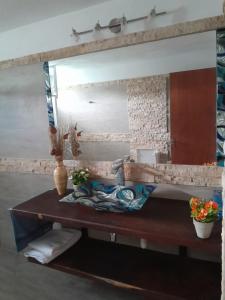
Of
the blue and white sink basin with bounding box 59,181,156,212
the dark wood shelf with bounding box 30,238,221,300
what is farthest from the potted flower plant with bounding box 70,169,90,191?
the dark wood shelf with bounding box 30,238,221,300

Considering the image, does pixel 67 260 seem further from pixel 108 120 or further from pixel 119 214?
pixel 108 120

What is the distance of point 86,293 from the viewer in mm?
1749

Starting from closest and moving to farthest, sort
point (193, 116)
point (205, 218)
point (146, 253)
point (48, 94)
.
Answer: point (205, 218)
point (193, 116)
point (146, 253)
point (48, 94)

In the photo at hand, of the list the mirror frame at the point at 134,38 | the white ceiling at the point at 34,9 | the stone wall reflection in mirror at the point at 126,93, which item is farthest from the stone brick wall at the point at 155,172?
the white ceiling at the point at 34,9

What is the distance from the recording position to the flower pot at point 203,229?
1.08 metres

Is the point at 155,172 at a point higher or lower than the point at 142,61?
lower

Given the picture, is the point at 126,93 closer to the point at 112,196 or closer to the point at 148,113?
the point at 148,113

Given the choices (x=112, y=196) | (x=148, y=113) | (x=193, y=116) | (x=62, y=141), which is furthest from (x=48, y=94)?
(x=193, y=116)

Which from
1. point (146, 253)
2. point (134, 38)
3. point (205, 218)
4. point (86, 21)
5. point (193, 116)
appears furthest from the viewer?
point (86, 21)

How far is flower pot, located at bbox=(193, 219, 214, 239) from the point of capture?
1079mm

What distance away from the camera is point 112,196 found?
1.52m

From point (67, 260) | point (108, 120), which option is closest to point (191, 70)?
point (108, 120)

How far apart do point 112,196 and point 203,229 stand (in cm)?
60

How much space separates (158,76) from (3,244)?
7.38 feet
